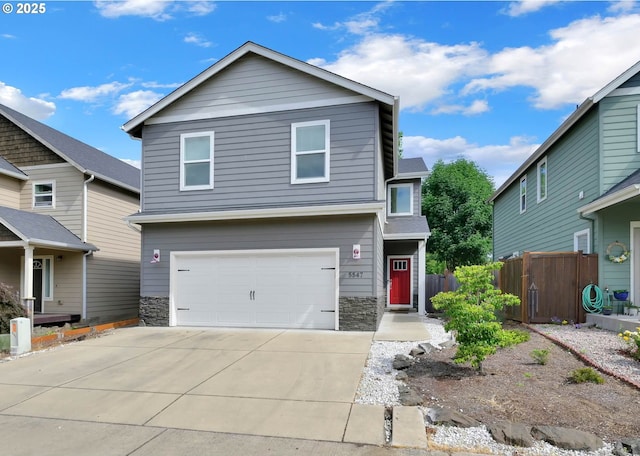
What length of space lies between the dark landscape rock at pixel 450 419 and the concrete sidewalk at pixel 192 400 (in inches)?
8.8

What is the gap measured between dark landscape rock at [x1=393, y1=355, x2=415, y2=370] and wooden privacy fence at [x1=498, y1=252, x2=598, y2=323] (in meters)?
5.33

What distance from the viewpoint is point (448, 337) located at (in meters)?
9.42

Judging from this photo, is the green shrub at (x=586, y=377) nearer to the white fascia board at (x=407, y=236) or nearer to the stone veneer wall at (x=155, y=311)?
the white fascia board at (x=407, y=236)

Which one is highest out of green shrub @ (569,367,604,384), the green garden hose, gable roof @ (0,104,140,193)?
gable roof @ (0,104,140,193)

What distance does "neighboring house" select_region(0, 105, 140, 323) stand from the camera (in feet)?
46.2

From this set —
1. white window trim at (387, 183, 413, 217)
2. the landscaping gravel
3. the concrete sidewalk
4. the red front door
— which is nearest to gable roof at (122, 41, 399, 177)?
white window trim at (387, 183, 413, 217)

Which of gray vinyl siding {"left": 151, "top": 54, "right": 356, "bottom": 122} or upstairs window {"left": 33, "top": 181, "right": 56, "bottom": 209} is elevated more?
gray vinyl siding {"left": 151, "top": 54, "right": 356, "bottom": 122}

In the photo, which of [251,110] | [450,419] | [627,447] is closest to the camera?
[627,447]

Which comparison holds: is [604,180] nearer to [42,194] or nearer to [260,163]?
[260,163]

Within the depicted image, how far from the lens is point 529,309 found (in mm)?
10703

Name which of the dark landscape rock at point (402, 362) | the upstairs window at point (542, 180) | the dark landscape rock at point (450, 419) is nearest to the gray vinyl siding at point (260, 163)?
the dark landscape rock at point (402, 362)

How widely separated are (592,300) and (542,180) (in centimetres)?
590

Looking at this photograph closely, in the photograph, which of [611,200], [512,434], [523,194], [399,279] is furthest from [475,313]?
[523,194]

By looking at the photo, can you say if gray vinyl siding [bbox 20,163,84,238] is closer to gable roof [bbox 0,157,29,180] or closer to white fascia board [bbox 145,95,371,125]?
gable roof [bbox 0,157,29,180]
